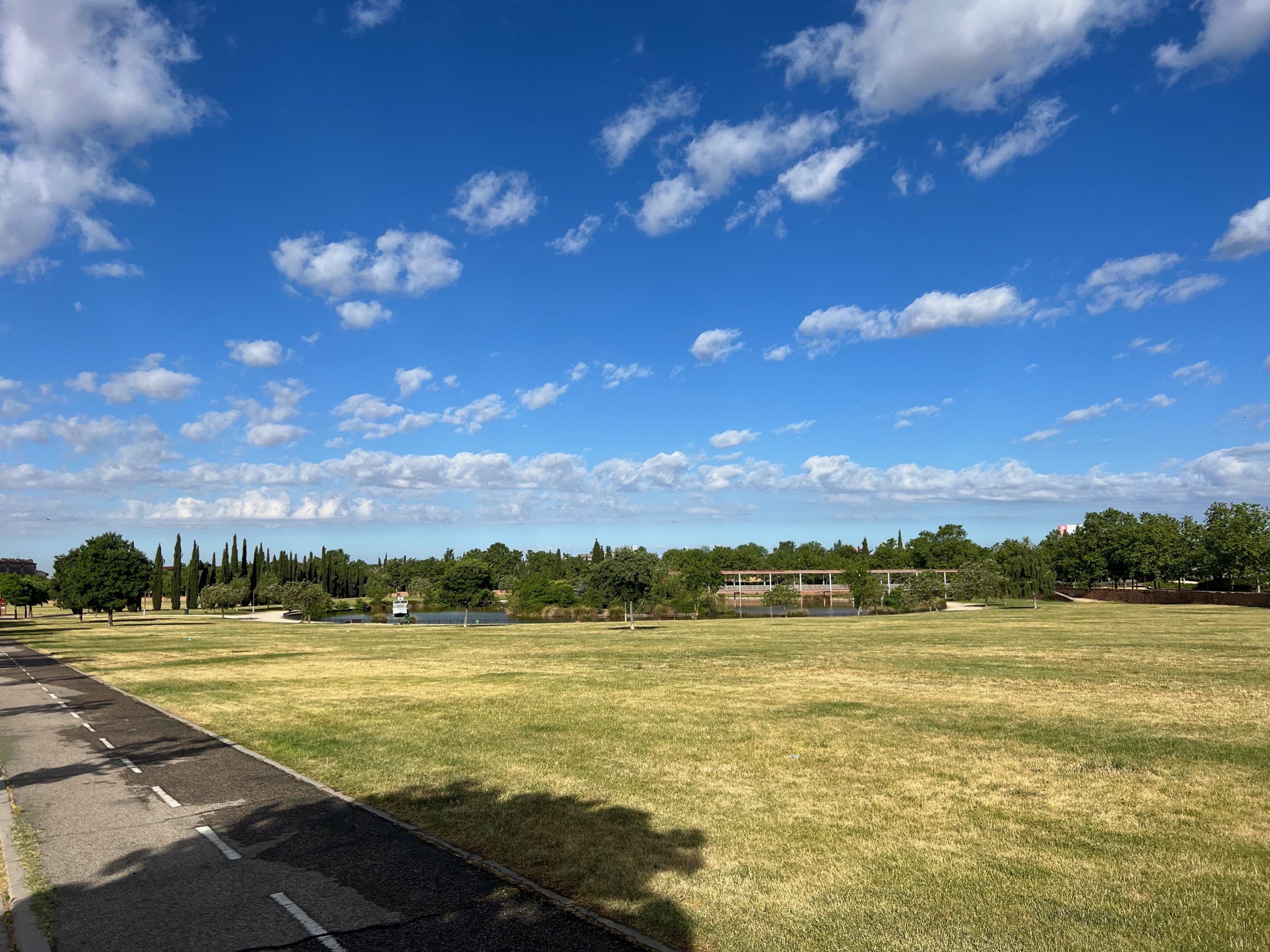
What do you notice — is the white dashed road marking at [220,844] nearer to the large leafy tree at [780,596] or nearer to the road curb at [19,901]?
the road curb at [19,901]

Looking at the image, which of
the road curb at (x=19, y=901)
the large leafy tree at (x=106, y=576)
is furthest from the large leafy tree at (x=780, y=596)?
the road curb at (x=19, y=901)

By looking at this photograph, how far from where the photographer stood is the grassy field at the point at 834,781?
27.4ft

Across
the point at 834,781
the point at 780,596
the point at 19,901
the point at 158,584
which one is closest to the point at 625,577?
the point at 834,781

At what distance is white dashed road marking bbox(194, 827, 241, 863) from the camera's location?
33.8ft

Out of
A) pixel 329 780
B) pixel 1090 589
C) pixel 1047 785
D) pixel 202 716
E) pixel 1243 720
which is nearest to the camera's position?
pixel 1047 785

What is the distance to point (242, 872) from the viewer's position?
9.71 meters

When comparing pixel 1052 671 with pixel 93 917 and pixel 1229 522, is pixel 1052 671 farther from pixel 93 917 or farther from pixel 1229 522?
pixel 1229 522

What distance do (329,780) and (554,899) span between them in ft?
24.0

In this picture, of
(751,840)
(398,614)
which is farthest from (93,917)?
(398,614)

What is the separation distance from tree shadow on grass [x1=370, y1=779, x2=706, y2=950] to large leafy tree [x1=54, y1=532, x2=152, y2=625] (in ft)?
221

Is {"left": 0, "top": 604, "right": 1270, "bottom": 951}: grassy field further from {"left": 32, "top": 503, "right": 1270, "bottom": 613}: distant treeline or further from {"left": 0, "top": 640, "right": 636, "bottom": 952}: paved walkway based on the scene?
{"left": 32, "top": 503, "right": 1270, "bottom": 613}: distant treeline

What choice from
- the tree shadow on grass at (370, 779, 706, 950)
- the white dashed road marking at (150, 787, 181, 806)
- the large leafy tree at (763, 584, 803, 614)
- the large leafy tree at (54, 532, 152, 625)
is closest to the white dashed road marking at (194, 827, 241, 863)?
the white dashed road marking at (150, 787, 181, 806)

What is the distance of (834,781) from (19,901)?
11901mm

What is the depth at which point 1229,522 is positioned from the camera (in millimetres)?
86688
